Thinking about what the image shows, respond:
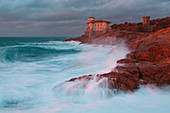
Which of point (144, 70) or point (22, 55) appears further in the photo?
point (22, 55)

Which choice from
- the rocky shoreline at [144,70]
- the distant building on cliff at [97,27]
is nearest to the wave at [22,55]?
the rocky shoreline at [144,70]

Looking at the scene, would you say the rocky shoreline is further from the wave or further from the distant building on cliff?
the distant building on cliff

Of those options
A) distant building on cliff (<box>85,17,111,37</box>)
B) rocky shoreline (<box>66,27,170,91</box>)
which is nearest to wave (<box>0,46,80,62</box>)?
rocky shoreline (<box>66,27,170,91</box>)

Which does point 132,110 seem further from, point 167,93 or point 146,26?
point 146,26

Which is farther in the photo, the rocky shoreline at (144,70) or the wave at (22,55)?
the wave at (22,55)

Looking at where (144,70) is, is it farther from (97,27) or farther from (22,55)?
(97,27)

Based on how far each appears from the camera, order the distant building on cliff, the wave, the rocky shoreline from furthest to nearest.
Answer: the distant building on cliff
the wave
the rocky shoreline

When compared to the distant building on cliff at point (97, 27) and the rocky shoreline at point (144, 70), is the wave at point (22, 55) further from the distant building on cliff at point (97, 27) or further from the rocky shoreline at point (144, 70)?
the distant building on cliff at point (97, 27)

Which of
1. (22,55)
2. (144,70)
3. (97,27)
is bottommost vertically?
(22,55)

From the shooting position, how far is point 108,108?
4887 mm

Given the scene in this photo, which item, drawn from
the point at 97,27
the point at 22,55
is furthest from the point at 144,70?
the point at 97,27

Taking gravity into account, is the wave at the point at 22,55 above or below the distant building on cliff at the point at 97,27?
below

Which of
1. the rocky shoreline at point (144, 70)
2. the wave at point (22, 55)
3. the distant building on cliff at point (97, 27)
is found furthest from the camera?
the distant building on cliff at point (97, 27)

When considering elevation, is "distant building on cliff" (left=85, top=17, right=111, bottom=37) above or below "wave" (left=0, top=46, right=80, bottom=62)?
above
